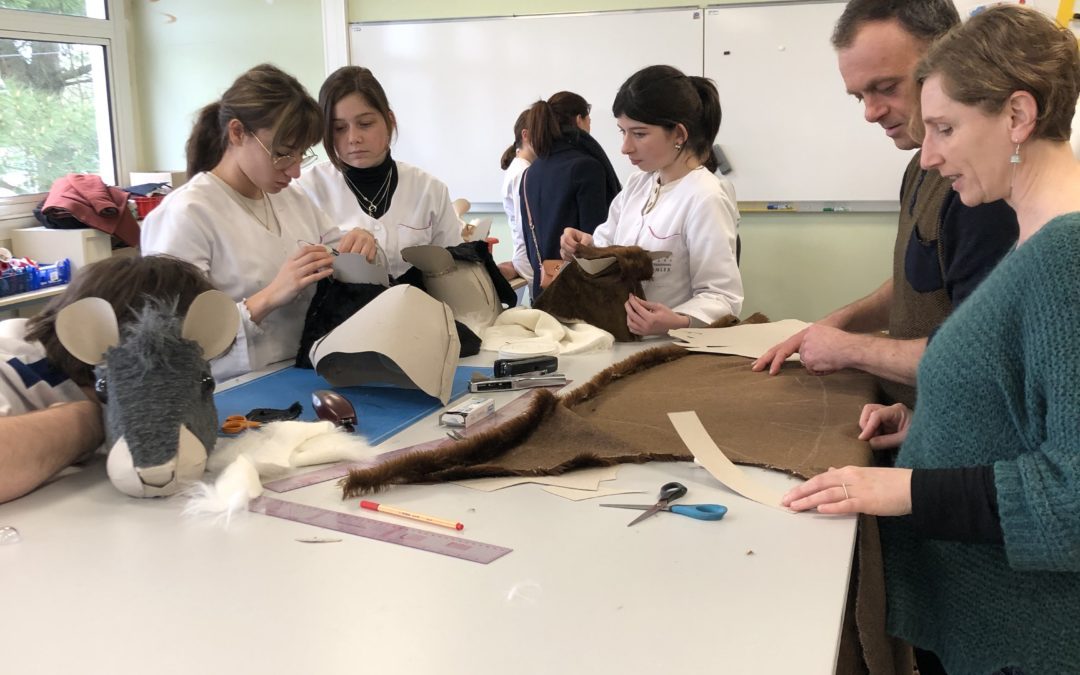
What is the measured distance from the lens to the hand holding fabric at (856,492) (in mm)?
1093

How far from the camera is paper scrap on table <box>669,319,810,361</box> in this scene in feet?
6.55

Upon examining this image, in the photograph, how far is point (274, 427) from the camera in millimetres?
1424

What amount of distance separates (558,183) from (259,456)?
7.83 feet

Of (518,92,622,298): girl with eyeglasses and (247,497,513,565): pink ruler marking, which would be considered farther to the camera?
(518,92,622,298): girl with eyeglasses

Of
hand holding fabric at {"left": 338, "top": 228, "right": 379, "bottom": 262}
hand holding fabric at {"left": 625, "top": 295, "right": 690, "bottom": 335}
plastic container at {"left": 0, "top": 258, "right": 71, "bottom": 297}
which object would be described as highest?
hand holding fabric at {"left": 338, "top": 228, "right": 379, "bottom": 262}

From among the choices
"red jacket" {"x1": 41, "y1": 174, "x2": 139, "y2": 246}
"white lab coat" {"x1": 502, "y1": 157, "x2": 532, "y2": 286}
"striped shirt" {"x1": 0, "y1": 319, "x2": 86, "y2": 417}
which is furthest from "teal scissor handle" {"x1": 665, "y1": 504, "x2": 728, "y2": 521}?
"red jacket" {"x1": 41, "y1": 174, "x2": 139, "y2": 246}

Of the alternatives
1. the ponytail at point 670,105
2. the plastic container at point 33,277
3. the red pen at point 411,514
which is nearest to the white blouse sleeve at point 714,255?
the ponytail at point 670,105

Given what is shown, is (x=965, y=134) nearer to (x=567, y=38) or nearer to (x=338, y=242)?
(x=338, y=242)

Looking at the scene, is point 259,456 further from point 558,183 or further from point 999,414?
point 558,183

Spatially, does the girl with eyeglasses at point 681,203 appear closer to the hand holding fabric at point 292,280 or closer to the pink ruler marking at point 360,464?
the hand holding fabric at point 292,280

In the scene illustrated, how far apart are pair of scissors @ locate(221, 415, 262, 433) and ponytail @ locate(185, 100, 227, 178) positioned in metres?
0.85

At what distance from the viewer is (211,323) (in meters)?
1.33

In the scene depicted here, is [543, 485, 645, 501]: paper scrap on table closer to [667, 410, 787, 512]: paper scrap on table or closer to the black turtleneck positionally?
[667, 410, 787, 512]: paper scrap on table

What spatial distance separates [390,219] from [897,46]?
4.93 ft
